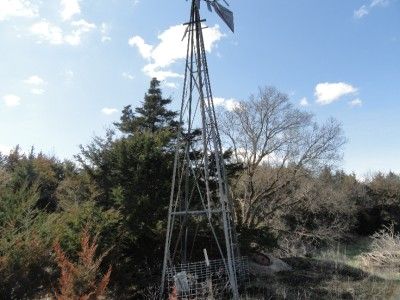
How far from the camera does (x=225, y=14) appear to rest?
8078 mm

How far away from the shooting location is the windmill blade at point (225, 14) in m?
8.03

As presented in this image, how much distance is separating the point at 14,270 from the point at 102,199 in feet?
17.6

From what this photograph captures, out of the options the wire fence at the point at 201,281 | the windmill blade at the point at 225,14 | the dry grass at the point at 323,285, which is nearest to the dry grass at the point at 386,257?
the dry grass at the point at 323,285

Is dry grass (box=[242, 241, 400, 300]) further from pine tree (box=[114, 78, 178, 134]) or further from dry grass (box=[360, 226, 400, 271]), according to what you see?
Result: pine tree (box=[114, 78, 178, 134])

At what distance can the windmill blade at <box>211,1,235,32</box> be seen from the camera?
803cm

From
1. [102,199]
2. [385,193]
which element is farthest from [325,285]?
[385,193]

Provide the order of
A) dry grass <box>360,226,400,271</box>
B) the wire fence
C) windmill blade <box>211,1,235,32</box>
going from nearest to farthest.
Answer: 1. the wire fence
2. windmill blade <box>211,1,235,32</box>
3. dry grass <box>360,226,400,271</box>

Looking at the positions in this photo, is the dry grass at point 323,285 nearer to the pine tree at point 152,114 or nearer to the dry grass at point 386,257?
the dry grass at point 386,257

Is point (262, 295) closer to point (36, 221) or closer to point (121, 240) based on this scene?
point (121, 240)

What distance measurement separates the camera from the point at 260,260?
10750 mm

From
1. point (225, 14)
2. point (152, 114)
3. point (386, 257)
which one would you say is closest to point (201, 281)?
point (225, 14)

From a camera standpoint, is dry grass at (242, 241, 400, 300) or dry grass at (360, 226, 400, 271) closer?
dry grass at (242, 241, 400, 300)

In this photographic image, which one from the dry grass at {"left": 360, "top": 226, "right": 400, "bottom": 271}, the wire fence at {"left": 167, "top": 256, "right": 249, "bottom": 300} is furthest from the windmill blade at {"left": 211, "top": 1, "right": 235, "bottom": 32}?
the dry grass at {"left": 360, "top": 226, "right": 400, "bottom": 271}

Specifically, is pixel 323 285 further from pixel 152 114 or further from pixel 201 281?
pixel 152 114
